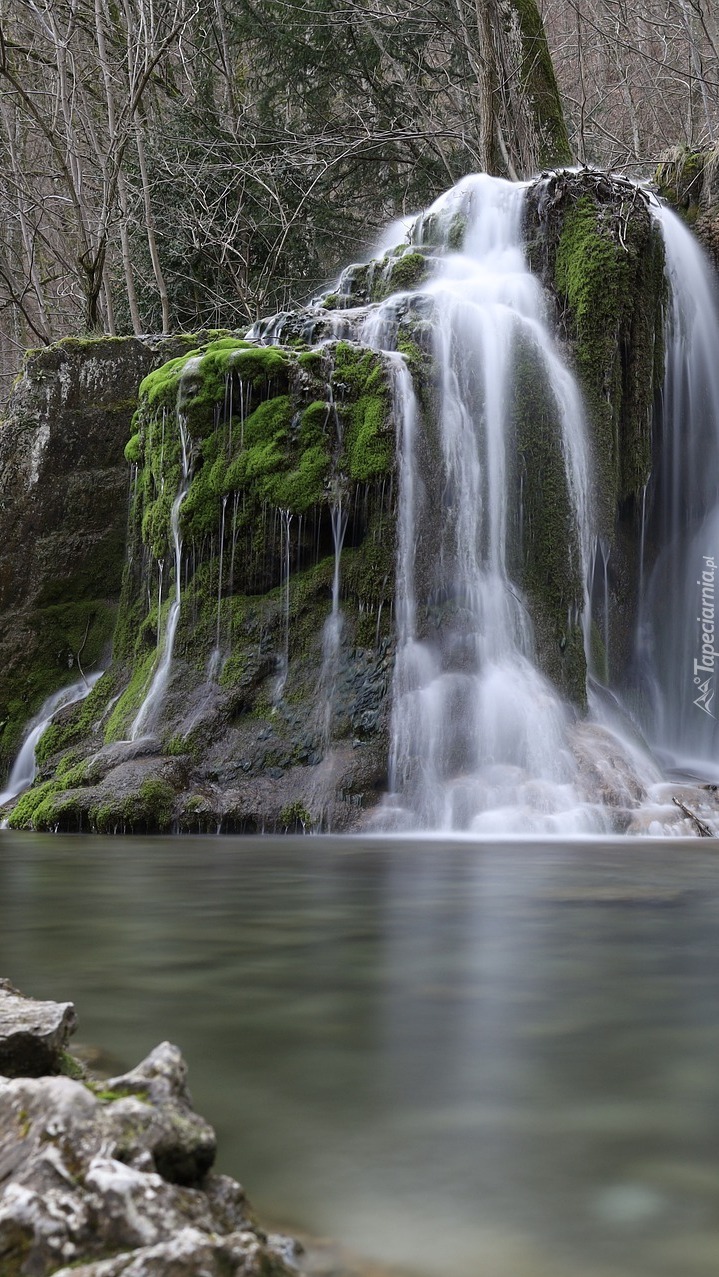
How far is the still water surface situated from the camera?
1440mm

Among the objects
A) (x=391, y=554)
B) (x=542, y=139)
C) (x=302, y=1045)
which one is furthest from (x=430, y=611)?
(x=542, y=139)

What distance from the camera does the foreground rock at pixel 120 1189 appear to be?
1075mm

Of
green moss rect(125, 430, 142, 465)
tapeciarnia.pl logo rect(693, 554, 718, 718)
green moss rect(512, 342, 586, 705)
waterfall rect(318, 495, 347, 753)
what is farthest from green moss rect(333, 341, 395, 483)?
tapeciarnia.pl logo rect(693, 554, 718, 718)

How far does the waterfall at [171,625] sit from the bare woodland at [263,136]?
7113 millimetres

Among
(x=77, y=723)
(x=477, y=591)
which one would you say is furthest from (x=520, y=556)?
(x=77, y=723)

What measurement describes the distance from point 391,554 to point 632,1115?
22.4 feet

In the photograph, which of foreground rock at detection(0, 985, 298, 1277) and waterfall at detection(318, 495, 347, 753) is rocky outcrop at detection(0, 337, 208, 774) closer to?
waterfall at detection(318, 495, 347, 753)

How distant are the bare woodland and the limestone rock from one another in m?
14.8

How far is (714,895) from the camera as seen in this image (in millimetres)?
4246

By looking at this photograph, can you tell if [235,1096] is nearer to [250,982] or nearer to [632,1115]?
[632,1115]

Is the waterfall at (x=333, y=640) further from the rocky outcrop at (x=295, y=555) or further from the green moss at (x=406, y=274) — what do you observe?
the green moss at (x=406, y=274)

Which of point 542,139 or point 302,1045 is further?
point 542,139

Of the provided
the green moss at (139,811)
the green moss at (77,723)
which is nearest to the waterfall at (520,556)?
the green moss at (139,811)

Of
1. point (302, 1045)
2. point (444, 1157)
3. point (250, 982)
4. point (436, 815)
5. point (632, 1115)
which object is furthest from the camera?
point (436, 815)
